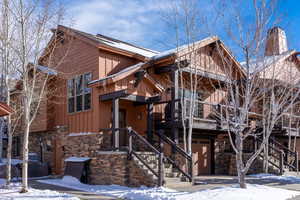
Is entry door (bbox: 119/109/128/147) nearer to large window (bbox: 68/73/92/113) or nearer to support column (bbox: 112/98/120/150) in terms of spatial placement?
large window (bbox: 68/73/92/113)

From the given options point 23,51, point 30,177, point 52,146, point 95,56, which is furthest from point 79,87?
point 23,51

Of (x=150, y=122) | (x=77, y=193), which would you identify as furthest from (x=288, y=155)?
(x=77, y=193)

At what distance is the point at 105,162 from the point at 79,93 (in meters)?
4.34

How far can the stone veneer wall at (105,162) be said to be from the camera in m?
12.4

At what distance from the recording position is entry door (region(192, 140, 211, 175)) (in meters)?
17.7

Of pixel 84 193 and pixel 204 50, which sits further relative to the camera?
pixel 204 50

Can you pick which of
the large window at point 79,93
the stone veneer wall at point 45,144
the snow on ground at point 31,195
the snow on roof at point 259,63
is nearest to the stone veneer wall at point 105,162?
the large window at point 79,93

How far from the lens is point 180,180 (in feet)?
41.5

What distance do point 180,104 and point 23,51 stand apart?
277 inches

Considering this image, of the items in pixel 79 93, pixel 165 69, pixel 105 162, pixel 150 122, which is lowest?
pixel 105 162

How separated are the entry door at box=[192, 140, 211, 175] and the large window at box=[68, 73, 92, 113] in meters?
6.03

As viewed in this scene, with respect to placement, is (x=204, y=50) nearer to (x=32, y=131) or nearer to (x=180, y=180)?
(x=180, y=180)

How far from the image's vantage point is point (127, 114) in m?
16.0

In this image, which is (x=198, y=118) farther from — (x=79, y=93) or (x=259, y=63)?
(x=79, y=93)
